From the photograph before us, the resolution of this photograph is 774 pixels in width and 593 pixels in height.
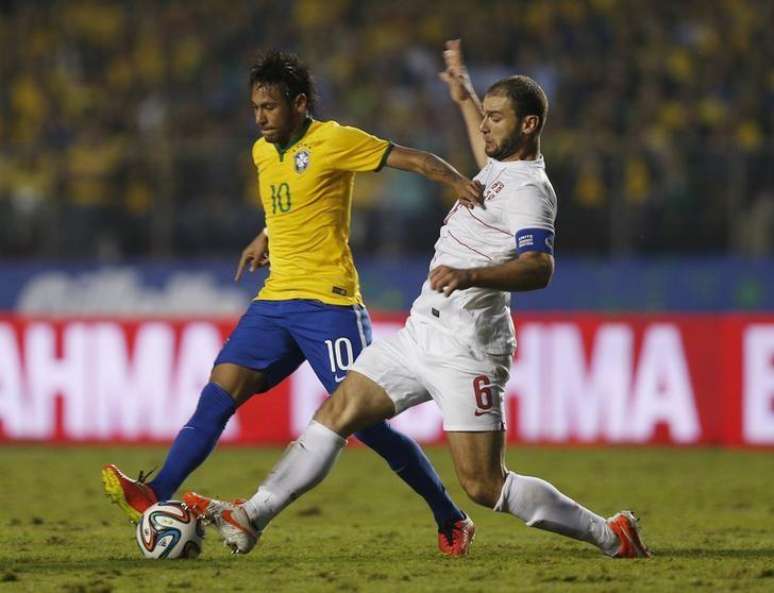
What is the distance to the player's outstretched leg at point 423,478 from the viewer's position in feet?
25.4

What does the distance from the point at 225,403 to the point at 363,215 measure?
398 inches

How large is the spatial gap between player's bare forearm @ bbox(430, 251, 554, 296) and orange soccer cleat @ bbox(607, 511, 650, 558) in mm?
1236

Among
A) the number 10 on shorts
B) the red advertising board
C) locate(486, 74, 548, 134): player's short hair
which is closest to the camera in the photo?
locate(486, 74, 548, 134): player's short hair

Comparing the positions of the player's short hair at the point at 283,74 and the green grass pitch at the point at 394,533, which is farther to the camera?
the player's short hair at the point at 283,74

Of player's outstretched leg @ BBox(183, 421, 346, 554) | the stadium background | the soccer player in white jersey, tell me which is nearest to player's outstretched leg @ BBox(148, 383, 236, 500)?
the soccer player in white jersey

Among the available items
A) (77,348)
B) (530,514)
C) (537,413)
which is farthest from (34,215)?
(530,514)

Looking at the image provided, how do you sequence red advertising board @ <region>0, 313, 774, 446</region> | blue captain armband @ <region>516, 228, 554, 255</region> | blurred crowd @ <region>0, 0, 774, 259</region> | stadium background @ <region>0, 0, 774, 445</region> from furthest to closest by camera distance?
blurred crowd @ <region>0, 0, 774, 259</region>
stadium background @ <region>0, 0, 774, 445</region>
red advertising board @ <region>0, 313, 774, 446</region>
blue captain armband @ <region>516, 228, 554, 255</region>

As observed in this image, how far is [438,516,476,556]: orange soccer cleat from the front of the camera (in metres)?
7.76

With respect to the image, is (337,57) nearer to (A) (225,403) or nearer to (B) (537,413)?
(B) (537,413)

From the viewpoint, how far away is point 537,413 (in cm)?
1495

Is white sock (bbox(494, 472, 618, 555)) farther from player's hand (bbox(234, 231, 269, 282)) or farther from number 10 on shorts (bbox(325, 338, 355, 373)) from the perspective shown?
player's hand (bbox(234, 231, 269, 282))

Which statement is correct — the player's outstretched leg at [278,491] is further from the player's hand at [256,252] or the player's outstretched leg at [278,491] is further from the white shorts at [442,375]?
the player's hand at [256,252]

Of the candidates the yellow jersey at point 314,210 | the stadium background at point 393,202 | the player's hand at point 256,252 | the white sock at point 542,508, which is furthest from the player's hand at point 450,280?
the stadium background at point 393,202

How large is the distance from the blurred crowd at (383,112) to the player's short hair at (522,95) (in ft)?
32.7
